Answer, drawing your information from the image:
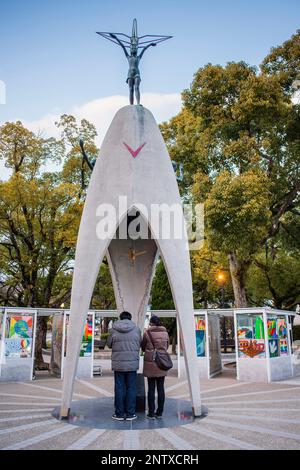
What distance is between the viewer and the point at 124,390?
21.6ft

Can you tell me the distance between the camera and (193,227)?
60.8 feet

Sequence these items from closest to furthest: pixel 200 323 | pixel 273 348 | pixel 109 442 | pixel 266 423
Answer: pixel 109 442, pixel 266 423, pixel 273 348, pixel 200 323

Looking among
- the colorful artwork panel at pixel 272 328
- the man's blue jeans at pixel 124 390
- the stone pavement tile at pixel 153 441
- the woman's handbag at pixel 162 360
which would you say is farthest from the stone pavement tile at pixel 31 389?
the colorful artwork panel at pixel 272 328

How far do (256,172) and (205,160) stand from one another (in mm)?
3057

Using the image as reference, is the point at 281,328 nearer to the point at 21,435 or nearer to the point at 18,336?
the point at 18,336

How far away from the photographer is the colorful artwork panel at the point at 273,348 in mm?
13467

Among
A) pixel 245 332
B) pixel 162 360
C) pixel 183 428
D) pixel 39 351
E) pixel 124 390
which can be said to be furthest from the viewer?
pixel 39 351

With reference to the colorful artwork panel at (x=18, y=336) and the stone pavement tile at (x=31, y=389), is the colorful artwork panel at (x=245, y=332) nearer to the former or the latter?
the stone pavement tile at (x=31, y=389)

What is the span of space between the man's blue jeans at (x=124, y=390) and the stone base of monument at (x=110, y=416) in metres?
0.21

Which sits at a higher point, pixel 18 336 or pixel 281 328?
pixel 281 328

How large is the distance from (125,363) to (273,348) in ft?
29.8

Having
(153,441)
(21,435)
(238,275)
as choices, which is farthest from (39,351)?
(153,441)

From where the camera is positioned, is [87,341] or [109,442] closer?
[109,442]
